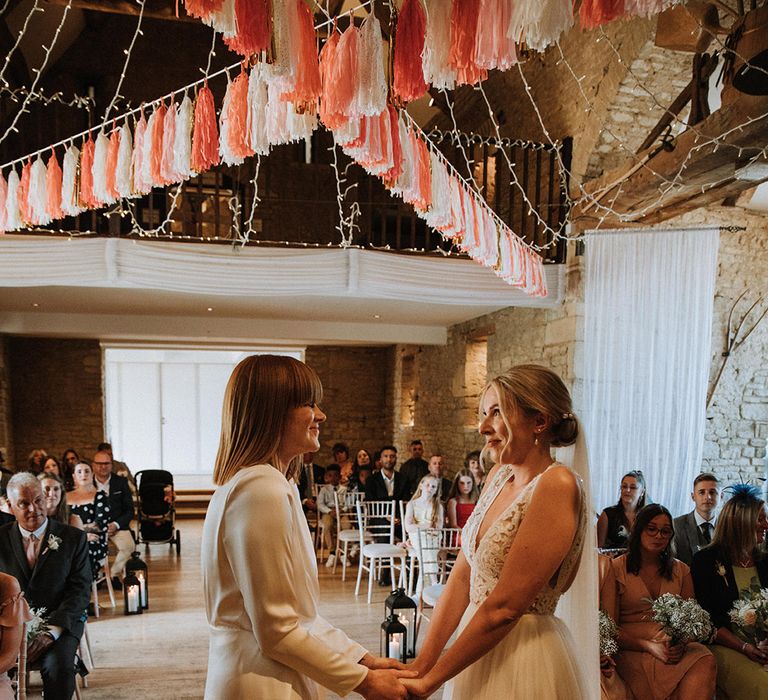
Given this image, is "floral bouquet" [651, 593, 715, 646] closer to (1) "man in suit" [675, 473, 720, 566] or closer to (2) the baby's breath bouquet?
(2) the baby's breath bouquet

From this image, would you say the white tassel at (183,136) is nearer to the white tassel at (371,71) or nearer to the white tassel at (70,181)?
the white tassel at (70,181)

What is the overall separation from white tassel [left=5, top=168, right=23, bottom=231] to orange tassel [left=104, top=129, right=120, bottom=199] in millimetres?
749

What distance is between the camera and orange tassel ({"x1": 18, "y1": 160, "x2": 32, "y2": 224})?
4117 mm

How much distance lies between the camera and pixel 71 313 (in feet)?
28.0

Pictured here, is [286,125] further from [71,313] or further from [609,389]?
[71,313]

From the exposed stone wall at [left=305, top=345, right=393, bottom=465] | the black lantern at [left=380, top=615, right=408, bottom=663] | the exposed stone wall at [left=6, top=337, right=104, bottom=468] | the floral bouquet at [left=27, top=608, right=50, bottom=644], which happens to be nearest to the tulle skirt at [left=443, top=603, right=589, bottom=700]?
the black lantern at [left=380, top=615, right=408, bottom=663]

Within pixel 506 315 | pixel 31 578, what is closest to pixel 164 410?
pixel 506 315

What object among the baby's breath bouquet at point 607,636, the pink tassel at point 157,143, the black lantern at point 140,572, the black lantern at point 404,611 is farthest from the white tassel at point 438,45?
the black lantern at point 140,572

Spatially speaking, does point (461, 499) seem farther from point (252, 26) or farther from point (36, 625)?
point (252, 26)

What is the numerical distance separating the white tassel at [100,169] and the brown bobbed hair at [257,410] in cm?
313

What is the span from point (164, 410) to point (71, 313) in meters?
4.97

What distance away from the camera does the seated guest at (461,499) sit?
591 centimetres

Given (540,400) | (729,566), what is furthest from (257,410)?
(729,566)

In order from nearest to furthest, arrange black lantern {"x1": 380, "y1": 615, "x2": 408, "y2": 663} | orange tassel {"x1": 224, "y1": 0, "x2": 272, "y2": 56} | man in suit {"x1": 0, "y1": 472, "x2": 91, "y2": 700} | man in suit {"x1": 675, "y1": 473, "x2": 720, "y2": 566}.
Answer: orange tassel {"x1": 224, "y1": 0, "x2": 272, "y2": 56} → man in suit {"x1": 0, "y1": 472, "x2": 91, "y2": 700} → black lantern {"x1": 380, "y1": 615, "x2": 408, "y2": 663} → man in suit {"x1": 675, "y1": 473, "x2": 720, "y2": 566}
